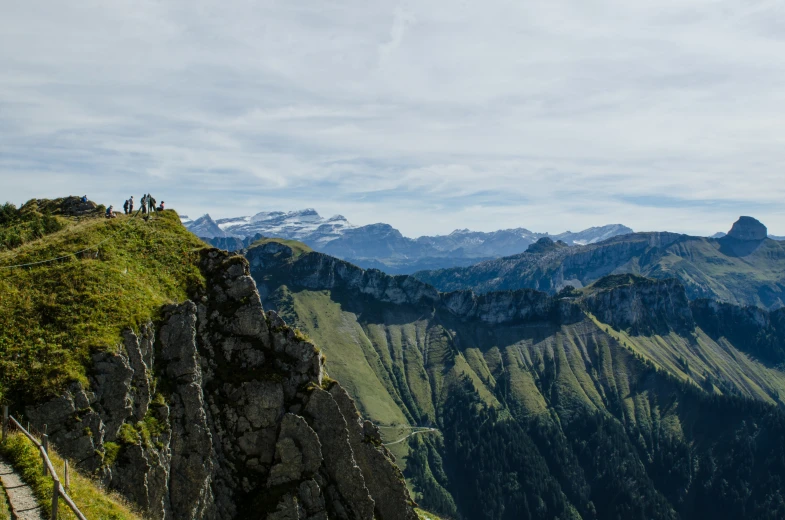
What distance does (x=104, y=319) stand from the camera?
4378 cm

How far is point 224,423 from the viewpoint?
48031 mm

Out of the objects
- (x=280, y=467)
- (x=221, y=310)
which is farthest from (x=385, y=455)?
(x=221, y=310)

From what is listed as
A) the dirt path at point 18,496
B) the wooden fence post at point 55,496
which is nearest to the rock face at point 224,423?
the dirt path at point 18,496

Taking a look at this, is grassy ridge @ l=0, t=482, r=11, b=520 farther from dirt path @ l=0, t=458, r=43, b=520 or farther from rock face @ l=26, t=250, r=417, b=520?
rock face @ l=26, t=250, r=417, b=520

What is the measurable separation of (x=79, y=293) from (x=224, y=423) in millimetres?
17156

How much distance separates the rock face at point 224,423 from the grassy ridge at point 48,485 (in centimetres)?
593

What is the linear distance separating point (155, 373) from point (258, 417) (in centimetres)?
1004

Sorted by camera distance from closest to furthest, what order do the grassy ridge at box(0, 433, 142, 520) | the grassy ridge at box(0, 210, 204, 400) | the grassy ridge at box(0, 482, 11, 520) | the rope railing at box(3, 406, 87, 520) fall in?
the rope railing at box(3, 406, 87, 520)
the grassy ridge at box(0, 482, 11, 520)
the grassy ridge at box(0, 433, 142, 520)
the grassy ridge at box(0, 210, 204, 400)

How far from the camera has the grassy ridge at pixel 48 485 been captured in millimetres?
26391

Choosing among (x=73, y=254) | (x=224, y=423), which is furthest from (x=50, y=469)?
(x=73, y=254)

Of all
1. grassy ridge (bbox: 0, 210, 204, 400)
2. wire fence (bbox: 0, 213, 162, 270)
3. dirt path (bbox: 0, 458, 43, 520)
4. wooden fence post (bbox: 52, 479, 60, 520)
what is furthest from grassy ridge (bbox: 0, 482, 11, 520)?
wire fence (bbox: 0, 213, 162, 270)

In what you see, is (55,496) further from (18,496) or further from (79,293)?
(79,293)

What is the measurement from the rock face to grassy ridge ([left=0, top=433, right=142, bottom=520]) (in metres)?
5.93

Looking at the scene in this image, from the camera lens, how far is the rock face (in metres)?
38.8
